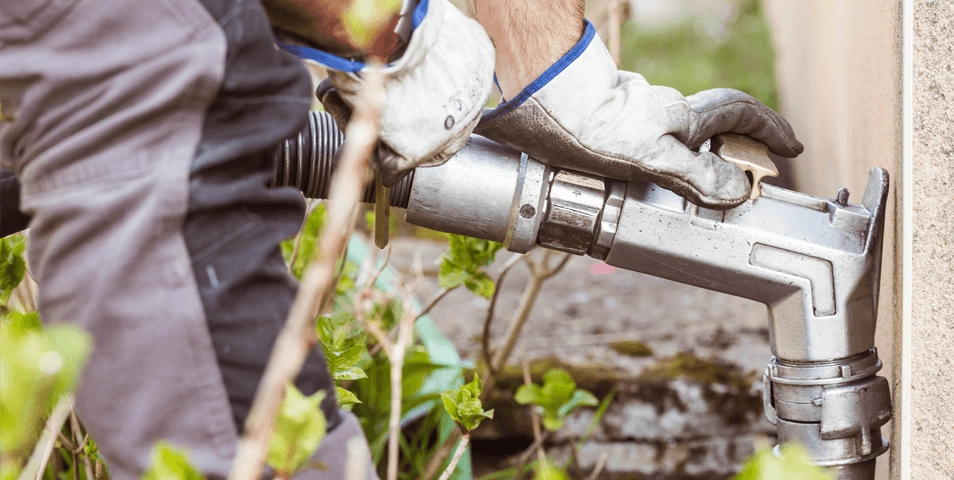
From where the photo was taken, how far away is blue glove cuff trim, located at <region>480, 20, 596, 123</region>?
103 cm

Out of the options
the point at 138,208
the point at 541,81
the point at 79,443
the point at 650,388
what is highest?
the point at 541,81

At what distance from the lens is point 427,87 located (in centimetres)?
88

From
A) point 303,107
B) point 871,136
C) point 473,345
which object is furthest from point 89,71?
point 473,345

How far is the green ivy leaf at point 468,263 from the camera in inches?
58.4

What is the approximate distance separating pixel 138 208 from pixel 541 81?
1.79 ft

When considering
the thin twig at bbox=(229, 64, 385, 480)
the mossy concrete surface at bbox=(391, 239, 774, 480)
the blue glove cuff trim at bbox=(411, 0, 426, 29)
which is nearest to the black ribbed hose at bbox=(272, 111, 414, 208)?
the blue glove cuff trim at bbox=(411, 0, 426, 29)

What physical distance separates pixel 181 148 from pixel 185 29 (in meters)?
0.10

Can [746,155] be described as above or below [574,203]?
above

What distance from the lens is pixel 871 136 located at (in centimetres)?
145

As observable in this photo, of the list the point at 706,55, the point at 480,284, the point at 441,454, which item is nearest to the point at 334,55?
the point at 480,284

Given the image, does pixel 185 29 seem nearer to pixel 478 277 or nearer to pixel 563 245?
pixel 563 245

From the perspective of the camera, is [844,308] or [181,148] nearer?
[181,148]

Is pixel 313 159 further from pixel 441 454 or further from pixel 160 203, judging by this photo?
pixel 441 454

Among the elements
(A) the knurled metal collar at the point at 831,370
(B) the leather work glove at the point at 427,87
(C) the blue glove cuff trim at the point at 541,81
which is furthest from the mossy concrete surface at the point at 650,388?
(B) the leather work glove at the point at 427,87
